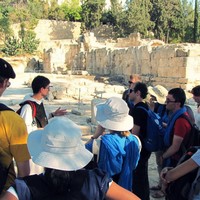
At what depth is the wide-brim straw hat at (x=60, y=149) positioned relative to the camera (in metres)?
1.58

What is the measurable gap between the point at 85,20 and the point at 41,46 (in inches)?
409

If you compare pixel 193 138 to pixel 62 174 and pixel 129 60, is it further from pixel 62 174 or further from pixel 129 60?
pixel 129 60

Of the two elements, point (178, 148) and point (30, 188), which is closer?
point (30, 188)

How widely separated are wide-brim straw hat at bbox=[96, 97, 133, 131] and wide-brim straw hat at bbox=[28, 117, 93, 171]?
90 cm

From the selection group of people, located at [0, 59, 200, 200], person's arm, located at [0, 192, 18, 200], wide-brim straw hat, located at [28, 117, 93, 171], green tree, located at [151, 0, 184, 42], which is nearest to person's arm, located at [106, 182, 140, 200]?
group of people, located at [0, 59, 200, 200]

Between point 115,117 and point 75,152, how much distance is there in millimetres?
971

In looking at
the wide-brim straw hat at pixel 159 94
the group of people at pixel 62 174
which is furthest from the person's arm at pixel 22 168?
the wide-brim straw hat at pixel 159 94

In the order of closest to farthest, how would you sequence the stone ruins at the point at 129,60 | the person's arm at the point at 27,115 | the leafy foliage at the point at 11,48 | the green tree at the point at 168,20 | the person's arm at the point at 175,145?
the person's arm at the point at 27,115, the person's arm at the point at 175,145, the stone ruins at the point at 129,60, the leafy foliage at the point at 11,48, the green tree at the point at 168,20

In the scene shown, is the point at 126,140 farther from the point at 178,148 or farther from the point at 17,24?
the point at 17,24

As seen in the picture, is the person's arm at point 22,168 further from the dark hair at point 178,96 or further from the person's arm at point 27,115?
the dark hair at point 178,96

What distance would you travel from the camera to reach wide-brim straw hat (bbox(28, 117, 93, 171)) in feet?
5.19

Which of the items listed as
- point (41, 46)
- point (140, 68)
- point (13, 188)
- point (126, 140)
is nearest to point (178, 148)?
point (126, 140)

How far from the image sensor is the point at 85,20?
155 ft

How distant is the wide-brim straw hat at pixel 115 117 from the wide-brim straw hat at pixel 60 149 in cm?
90
